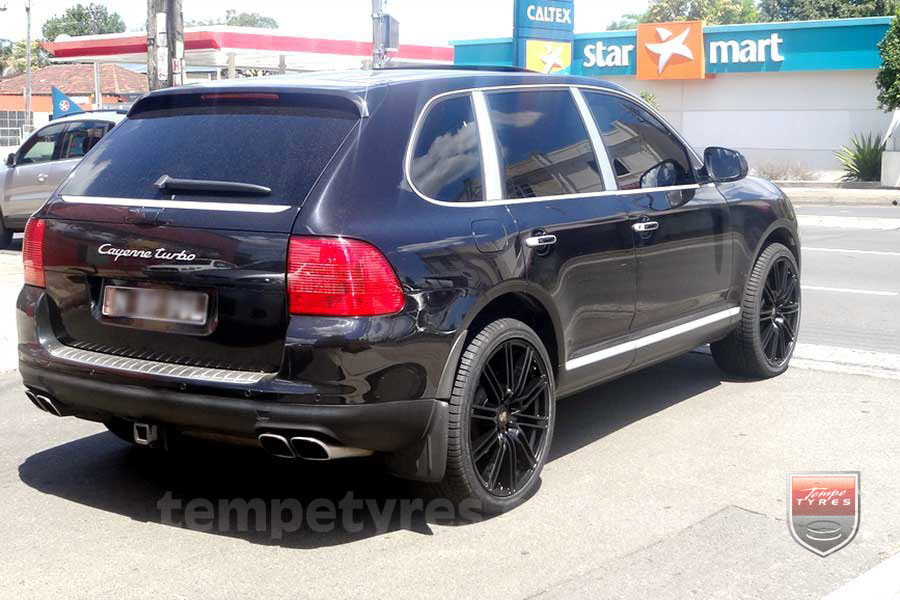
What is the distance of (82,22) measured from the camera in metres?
105

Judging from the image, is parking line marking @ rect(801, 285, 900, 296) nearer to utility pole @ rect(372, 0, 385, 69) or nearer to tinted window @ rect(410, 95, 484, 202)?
tinted window @ rect(410, 95, 484, 202)

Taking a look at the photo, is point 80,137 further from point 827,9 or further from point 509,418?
point 827,9

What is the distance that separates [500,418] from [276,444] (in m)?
1.02

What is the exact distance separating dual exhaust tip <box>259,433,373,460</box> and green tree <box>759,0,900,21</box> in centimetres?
4578

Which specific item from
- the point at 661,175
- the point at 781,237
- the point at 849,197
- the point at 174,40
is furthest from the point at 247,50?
the point at 661,175

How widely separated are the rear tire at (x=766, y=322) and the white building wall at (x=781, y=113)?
28.0 meters

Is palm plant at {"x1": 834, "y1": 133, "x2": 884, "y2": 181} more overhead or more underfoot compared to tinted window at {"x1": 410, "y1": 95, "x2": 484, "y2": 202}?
more underfoot

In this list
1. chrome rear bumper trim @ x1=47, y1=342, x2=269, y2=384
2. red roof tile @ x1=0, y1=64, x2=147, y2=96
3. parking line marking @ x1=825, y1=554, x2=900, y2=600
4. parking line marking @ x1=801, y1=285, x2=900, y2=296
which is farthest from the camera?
red roof tile @ x1=0, y1=64, x2=147, y2=96

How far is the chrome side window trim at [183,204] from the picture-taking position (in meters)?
4.39

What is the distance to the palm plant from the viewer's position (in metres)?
30.8

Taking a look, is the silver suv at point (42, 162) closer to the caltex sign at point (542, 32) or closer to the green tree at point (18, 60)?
the caltex sign at point (542, 32)

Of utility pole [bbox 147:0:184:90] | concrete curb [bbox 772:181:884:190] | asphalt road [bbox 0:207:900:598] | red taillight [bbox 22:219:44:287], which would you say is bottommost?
concrete curb [bbox 772:181:884:190]

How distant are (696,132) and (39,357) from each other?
3496cm

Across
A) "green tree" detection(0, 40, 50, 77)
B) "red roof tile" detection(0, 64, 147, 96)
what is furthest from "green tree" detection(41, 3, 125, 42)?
"red roof tile" detection(0, 64, 147, 96)
